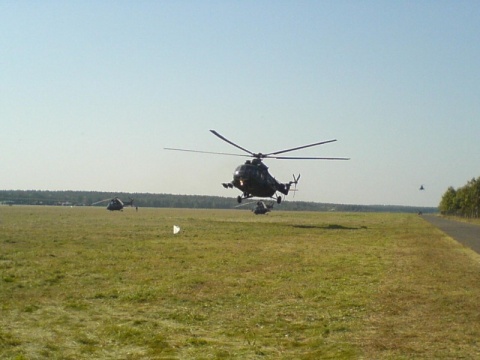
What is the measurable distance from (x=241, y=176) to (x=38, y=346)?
37.9 m

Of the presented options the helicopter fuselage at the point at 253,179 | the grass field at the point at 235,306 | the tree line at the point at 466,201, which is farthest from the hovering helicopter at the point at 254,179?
the tree line at the point at 466,201

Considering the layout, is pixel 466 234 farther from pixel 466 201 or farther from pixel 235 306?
pixel 466 201

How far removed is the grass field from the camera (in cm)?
966

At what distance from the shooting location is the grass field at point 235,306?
9.66 m

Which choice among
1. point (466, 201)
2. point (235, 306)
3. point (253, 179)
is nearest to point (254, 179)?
point (253, 179)

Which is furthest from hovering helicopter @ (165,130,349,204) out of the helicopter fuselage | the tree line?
the tree line

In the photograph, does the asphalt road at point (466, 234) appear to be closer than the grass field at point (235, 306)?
No

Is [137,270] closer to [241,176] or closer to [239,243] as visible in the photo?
[239,243]

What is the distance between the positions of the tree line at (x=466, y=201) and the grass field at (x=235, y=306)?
69.1 meters

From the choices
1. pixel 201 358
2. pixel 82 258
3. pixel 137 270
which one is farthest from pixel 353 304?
pixel 82 258

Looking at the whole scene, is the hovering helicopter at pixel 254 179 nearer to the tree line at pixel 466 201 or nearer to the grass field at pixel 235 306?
the grass field at pixel 235 306

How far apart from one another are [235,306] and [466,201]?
8978cm

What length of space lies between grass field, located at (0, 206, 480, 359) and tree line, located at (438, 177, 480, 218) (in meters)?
69.1

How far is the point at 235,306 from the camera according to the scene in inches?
527
